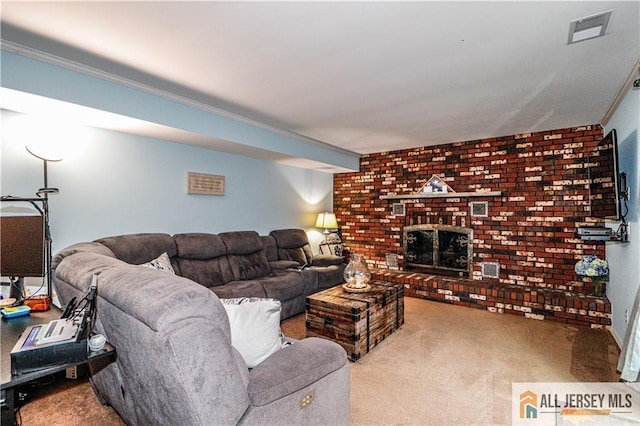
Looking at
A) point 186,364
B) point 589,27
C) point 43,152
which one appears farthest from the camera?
point 43,152

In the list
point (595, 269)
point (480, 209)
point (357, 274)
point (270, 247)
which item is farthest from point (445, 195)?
point (270, 247)

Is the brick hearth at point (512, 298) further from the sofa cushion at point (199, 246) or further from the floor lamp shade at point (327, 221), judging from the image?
the sofa cushion at point (199, 246)

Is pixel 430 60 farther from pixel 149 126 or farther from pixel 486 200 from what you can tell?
pixel 486 200

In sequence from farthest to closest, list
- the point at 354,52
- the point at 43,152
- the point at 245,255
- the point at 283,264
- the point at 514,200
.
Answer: the point at 283,264
the point at 514,200
the point at 245,255
the point at 43,152
the point at 354,52

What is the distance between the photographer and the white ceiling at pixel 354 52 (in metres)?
1.72

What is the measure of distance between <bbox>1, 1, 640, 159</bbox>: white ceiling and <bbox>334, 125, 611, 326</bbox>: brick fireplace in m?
0.84

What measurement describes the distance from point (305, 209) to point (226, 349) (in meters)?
4.62

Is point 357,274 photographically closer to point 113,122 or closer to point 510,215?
point 510,215

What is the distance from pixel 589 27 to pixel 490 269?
3363 millimetres

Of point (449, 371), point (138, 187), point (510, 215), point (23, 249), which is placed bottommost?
point (449, 371)

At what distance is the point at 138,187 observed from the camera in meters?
3.43

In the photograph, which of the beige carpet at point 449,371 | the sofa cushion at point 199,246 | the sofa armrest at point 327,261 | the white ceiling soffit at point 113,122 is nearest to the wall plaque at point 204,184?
the white ceiling soffit at point 113,122

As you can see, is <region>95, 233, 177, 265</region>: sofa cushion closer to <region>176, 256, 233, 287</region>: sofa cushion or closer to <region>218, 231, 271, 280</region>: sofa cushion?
<region>176, 256, 233, 287</region>: sofa cushion

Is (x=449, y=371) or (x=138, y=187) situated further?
(x=138, y=187)
